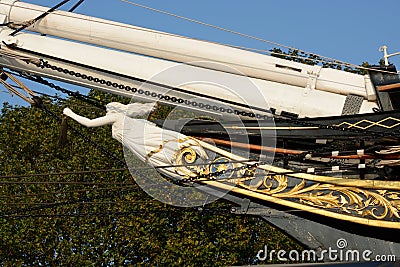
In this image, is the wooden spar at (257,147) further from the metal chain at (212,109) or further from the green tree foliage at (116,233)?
the green tree foliage at (116,233)

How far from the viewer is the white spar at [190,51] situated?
8.19m

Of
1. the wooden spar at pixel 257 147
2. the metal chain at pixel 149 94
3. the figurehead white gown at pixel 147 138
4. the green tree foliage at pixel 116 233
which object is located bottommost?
the green tree foliage at pixel 116 233

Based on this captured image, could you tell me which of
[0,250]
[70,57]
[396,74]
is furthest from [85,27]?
[0,250]

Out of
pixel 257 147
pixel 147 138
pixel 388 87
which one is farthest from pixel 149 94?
pixel 388 87

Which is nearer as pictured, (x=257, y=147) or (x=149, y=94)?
(x=149, y=94)

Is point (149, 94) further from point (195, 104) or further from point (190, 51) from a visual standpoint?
point (190, 51)

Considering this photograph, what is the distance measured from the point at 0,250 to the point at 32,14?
9.56m

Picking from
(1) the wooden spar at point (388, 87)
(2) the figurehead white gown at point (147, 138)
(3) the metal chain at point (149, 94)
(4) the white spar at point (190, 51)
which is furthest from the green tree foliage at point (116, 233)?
(1) the wooden spar at point (388, 87)

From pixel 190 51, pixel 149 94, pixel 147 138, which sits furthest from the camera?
pixel 190 51

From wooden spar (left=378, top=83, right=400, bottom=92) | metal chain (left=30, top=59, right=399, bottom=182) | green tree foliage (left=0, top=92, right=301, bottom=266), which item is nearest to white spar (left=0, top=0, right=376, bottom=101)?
wooden spar (left=378, top=83, right=400, bottom=92)

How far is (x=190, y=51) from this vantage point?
820 centimetres

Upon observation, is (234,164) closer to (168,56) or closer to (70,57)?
(168,56)

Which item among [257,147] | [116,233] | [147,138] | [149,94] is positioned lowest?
[116,233]

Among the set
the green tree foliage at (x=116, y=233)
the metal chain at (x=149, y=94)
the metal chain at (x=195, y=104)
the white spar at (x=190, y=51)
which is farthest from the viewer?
the green tree foliage at (x=116, y=233)
